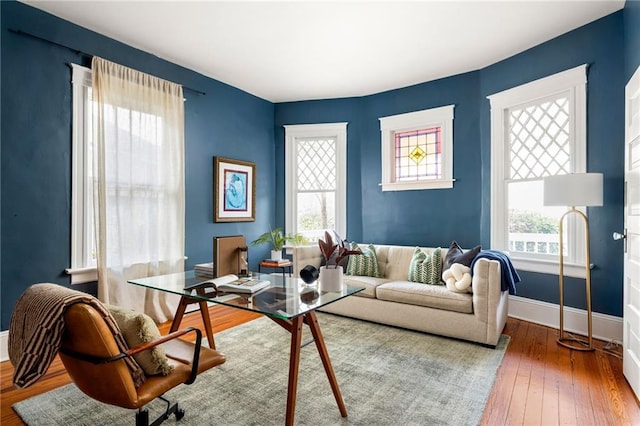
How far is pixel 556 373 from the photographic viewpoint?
246 centimetres

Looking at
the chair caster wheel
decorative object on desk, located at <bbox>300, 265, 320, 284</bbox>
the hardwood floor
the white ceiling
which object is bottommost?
the hardwood floor

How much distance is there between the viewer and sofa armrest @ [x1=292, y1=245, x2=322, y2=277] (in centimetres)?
390

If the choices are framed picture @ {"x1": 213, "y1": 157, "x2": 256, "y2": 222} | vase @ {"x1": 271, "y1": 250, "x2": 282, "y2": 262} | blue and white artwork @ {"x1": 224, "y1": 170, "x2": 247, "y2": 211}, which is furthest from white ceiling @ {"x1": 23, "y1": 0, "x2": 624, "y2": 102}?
vase @ {"x1": 271, "y1": 250, "x2": 282, "y2": 262}

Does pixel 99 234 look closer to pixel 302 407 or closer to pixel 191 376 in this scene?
pixel 191 376

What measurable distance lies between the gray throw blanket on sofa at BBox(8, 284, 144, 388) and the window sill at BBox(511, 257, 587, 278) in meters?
3.63

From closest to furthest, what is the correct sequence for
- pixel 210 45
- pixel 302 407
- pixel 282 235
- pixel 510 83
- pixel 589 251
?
pixel 302 407 < pixel 589 251 < pixel 210 45 < pixel 510 83 < pixel 282 235

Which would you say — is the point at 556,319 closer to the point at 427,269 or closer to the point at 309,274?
the point at 427,269

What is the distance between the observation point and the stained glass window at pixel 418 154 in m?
Answer: 4.41

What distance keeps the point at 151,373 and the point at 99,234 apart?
6.86 feet

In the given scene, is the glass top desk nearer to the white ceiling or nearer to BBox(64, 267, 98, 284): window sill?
BBox(64, 267, 98, 284): window sill

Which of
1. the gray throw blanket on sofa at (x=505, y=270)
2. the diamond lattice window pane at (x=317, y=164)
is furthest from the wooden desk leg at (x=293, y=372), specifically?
the diamond lattice window pane at (x=317, y=164)

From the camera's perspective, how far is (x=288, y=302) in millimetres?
1939

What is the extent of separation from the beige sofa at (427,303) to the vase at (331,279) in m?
1.35

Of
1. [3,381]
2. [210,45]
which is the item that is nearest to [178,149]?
[210,45]
